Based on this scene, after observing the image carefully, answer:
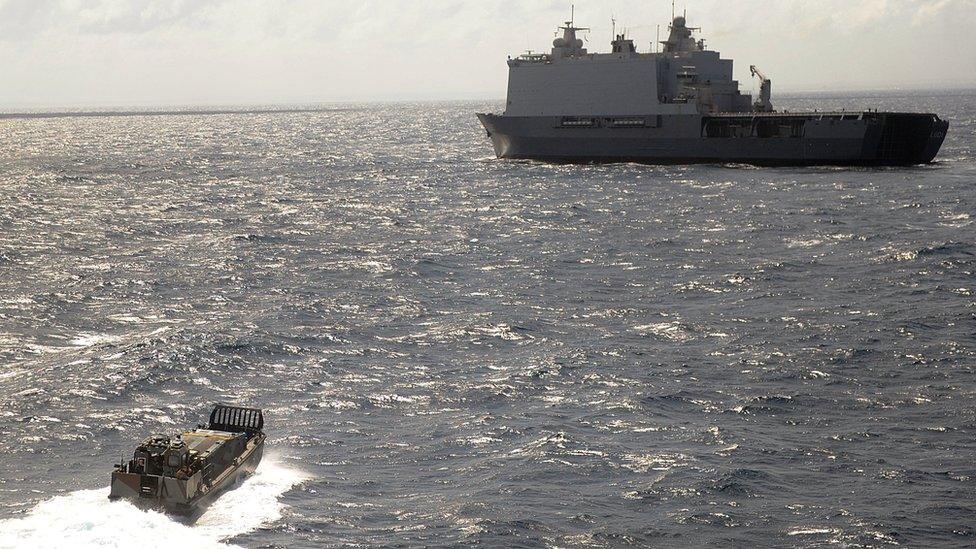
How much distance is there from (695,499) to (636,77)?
84.4m

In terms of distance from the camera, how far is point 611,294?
4741cm

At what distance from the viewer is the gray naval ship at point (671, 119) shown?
95.1m

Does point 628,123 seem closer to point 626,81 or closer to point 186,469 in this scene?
point 626,81

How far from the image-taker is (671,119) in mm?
103188

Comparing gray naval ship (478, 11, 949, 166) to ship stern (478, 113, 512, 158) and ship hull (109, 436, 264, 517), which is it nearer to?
ship stern (478, 113, 512, 158)

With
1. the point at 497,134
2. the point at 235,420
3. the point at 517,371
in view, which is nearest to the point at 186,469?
the point at 235,420

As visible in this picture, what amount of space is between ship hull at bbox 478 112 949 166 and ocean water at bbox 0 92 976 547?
69.2 ft

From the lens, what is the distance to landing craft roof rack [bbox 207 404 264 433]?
1128 inches

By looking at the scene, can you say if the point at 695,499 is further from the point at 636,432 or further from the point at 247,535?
the point at 247,535

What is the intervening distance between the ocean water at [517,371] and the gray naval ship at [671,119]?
70.9 ft

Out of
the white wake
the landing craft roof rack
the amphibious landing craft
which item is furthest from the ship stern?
the white wake

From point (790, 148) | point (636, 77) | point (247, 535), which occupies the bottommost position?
point (247, 535)

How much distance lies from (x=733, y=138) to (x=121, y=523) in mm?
85283

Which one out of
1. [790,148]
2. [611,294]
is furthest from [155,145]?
[611,294]
